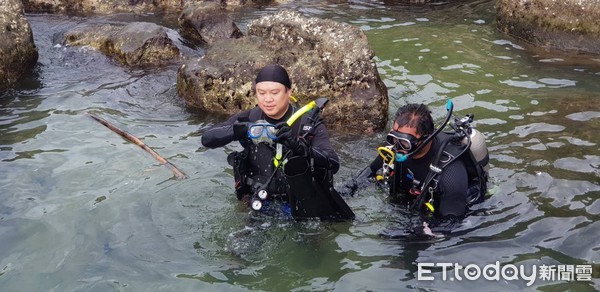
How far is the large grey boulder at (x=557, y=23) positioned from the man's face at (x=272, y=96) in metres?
7.87

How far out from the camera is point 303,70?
327 inches

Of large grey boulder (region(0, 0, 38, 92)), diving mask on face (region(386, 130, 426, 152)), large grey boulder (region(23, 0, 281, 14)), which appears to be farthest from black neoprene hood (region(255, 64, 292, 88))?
large grey boulder (region(23, 0, 281, 14))

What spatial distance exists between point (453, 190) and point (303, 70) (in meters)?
3.86

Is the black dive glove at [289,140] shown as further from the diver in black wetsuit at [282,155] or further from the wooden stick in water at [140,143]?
the wooden stick in water at [140,143]

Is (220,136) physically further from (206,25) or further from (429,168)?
(206,25)

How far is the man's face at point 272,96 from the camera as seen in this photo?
4876mm

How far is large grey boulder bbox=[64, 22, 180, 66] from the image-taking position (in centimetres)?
1073

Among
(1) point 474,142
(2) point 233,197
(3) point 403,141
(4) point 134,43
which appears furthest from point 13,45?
(1) point 474,142

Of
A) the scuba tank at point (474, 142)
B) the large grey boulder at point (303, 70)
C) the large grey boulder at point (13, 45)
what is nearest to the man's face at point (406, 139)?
the scuba tank at point (474, 142)

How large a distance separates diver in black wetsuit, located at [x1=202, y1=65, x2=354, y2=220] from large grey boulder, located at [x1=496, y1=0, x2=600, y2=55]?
25.0 feet

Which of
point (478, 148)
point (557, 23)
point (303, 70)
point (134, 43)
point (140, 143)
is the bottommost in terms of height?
point (140, 143)

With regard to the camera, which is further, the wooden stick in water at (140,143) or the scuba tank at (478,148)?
the wooden stick in water at (140,143)

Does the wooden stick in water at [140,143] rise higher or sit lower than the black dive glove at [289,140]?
lower

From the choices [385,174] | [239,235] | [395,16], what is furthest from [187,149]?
[395,16]
